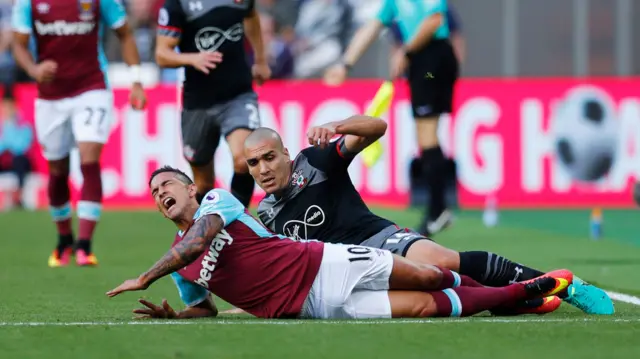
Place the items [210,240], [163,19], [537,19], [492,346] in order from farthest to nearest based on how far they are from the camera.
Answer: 1. [537,19]
2. [163,19]
3. [210,240]
4. [492,346]

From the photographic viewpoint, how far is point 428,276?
6207 millimetres

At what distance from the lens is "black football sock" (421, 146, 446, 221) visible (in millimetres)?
11336

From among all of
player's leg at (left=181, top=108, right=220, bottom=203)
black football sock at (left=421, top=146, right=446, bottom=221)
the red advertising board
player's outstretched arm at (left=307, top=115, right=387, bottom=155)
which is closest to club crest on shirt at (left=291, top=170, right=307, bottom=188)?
player's outstretched arm at (left=307, top=115, right=387, bottom=155)

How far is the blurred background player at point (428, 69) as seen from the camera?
1138 cm

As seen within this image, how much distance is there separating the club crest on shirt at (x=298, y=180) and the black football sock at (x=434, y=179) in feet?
15.3

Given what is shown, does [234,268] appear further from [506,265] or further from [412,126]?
[412,126]

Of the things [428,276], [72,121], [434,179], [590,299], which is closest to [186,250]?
[428,276]

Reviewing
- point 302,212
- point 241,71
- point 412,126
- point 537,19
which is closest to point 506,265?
point 302,212

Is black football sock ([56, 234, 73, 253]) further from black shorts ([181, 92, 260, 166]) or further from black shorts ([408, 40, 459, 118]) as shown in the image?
black shorts ([408, 40, 459, 118])

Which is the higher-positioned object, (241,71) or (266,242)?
(241,71)

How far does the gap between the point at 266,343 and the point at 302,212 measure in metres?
1.56

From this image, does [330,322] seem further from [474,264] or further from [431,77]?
[431,77]

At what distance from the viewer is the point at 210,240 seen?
6016 mm

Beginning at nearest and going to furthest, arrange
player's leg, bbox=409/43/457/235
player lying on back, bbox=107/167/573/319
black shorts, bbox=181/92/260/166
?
player lying on back, bbox=107/167/573/319 < black shorts, bbox=181/92/260/166 < player's leg, bbox=409/43/457/235
